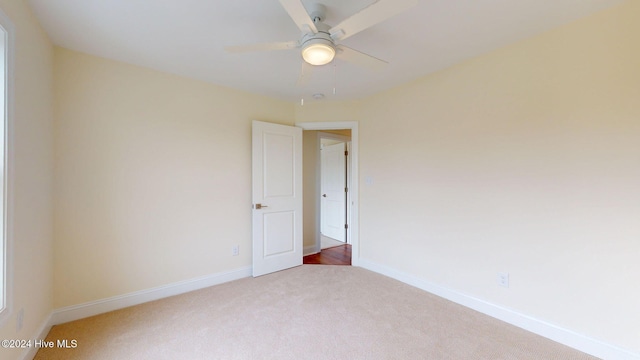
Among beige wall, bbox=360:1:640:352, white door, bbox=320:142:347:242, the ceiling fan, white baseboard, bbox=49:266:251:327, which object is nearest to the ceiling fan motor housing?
the ceiling fan

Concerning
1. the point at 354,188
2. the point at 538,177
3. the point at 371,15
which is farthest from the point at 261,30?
the point at 538,177

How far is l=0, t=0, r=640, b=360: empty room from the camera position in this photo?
1.67 metres

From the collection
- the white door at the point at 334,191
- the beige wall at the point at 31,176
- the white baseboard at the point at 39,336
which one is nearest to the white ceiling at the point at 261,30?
the beige wall at the point at 31,176

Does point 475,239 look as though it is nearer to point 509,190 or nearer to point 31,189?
point 509,190

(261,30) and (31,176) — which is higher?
(261,30)

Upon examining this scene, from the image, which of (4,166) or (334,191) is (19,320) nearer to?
(4,166)

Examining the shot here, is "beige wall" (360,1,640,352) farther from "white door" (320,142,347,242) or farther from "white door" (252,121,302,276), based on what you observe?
"white door" (320,142,347,242)

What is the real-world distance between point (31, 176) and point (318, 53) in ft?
7.05

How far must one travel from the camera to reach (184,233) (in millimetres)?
2787

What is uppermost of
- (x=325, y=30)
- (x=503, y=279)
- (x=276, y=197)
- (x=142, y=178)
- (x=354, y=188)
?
(x=325, y=30)

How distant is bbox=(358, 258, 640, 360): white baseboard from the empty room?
0.5 inches

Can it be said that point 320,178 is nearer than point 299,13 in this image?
No

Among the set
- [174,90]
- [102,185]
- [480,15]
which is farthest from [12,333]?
[480,15]

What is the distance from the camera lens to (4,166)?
141 cm
